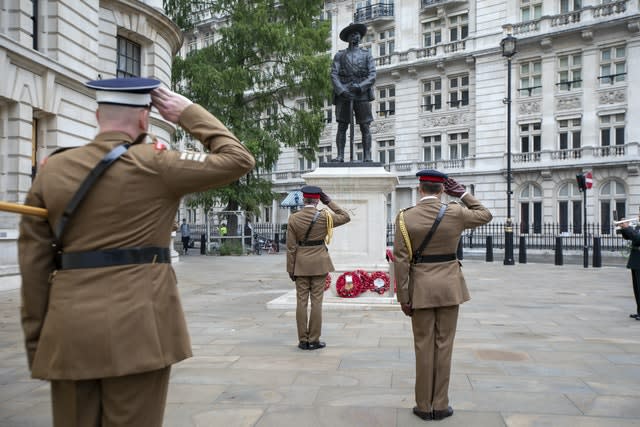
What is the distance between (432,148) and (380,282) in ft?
104

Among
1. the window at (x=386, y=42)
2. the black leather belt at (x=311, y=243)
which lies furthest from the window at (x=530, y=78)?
the black leather belt at (x=311, y=243)

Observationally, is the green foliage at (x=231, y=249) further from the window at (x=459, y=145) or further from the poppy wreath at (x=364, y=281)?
the poppy wreath at (x=364, y=281)

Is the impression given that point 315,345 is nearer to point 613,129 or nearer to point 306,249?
point 306,249

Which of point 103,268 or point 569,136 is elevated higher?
point 569,136

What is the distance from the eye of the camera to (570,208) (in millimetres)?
34781

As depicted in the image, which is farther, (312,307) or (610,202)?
(610,202)

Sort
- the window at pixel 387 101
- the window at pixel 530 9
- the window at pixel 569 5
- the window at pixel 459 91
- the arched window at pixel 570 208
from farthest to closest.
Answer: the window at pixel 387 101 < the window at pixel 459 91 < the window at pixel 530 9 < the window at pixel 569 5 < the arched window at pixel 570 208

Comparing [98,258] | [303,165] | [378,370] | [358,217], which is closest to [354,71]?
[358,217]

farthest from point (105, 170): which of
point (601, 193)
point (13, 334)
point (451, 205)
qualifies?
point (601, 193)

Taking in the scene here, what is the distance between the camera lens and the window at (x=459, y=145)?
39438mm

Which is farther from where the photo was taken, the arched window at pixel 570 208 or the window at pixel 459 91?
the window at pixel 459 91

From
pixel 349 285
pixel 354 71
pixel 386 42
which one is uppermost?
pixel 386 42

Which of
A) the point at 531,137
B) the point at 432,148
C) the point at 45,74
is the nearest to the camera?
the point at 45,74

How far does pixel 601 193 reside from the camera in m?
33.5
